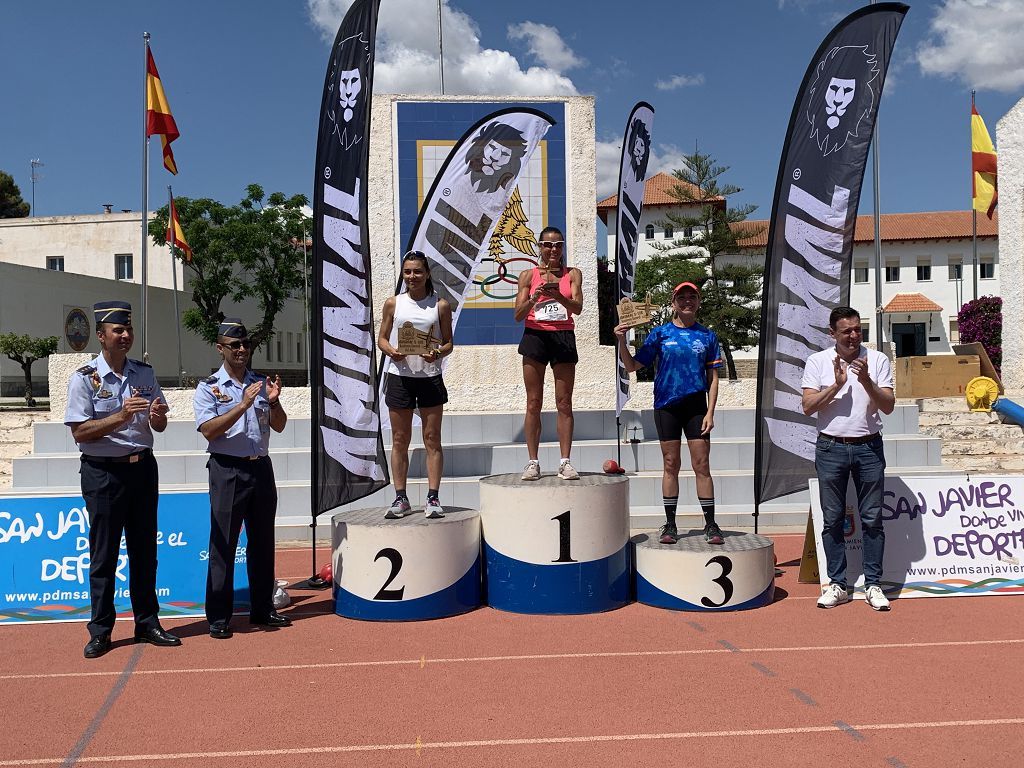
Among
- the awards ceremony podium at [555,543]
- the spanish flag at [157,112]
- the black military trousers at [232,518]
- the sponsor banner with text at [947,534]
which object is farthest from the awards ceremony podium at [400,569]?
the spanish flag at [157,112]

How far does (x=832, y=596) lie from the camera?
18.8 feet

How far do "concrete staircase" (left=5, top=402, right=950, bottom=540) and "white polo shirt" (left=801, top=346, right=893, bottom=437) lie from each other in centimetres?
323

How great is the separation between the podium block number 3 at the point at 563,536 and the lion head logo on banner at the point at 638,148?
15.9 feet

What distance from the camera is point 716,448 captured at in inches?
393

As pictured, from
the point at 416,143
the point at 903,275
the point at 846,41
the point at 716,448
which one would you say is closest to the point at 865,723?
the point at 846,41

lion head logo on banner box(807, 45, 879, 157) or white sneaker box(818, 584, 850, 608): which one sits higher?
lion head logo on banner box(807, 45, 879, 157)

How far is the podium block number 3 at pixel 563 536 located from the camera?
18.2 feet

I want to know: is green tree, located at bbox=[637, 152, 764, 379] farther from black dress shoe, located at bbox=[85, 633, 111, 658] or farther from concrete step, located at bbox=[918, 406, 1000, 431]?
black dress shoe, located at bbox=[85, 633, 111, 658]

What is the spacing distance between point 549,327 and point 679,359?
93cm

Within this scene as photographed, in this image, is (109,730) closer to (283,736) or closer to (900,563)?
(283,736)

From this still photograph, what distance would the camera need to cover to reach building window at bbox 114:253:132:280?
1789 inches

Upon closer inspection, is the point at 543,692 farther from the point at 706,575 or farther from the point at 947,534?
the point at 947,534

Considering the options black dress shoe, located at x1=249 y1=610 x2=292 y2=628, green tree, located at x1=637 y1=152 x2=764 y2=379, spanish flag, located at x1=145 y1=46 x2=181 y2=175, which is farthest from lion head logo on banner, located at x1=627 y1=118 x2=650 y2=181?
green tree, located at x1=637 y1=152 x2=764 y2=379

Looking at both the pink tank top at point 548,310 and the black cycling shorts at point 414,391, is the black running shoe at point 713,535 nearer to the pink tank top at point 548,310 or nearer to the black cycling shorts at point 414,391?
the pink tank top at point 548,310
